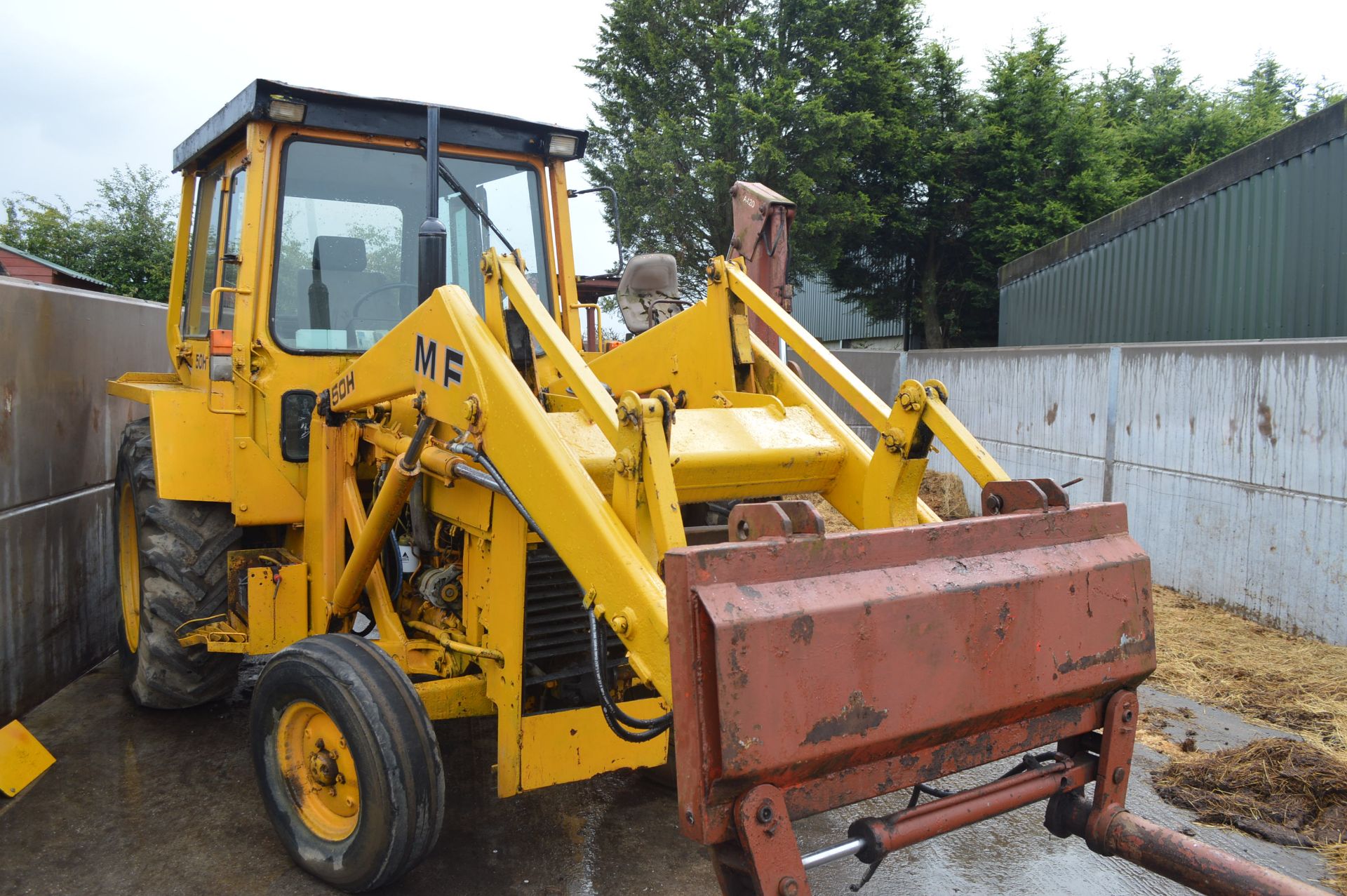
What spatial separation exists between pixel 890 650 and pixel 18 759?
3.88m

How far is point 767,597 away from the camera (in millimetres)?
2293

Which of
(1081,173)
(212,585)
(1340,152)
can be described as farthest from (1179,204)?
(212,585)

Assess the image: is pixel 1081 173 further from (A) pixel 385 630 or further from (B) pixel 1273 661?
(A) pixel 385 630

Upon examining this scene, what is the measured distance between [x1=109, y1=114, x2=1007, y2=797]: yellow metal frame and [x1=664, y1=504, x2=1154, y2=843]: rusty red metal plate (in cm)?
37

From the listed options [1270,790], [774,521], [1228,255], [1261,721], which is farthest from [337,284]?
[1228,255]

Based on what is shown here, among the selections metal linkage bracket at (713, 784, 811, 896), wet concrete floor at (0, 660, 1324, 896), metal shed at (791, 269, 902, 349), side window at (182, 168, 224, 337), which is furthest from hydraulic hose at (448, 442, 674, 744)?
metal shed at (791, 269, 902, 349)

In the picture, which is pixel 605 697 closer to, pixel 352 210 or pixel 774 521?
pixel 774 521

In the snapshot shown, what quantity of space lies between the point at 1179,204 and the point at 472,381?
10930 mm

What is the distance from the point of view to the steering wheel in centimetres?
440

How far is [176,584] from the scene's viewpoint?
4.46 metres

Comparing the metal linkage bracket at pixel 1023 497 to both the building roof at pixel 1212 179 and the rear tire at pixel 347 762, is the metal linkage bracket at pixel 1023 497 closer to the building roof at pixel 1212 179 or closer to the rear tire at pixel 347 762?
the rear tire at pixel 347 762

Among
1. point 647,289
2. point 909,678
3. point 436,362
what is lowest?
point 909,678

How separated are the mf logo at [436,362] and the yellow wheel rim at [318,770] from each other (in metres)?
1.17

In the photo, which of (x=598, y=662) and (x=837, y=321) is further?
(x=837, y=321)
